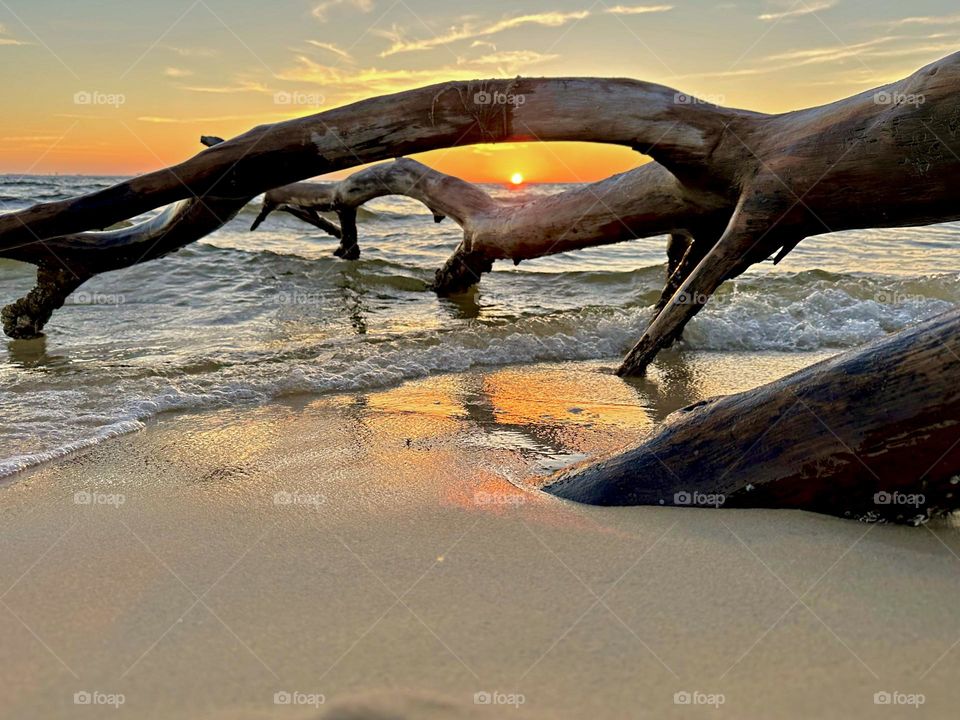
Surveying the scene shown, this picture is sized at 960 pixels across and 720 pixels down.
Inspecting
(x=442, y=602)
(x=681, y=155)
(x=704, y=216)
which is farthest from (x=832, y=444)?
(x=704, y=216)

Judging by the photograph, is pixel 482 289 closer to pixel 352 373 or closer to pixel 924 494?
pixel 352 373

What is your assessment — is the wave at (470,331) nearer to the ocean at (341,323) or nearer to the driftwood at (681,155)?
the ocean at (341,323)

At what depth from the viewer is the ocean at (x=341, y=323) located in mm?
5094

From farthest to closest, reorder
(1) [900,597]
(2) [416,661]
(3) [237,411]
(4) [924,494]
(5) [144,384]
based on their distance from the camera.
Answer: (5) [144,384] < (3) [237,411] < (4) [924,494] < (1) [900,597] < (2) [416,661]

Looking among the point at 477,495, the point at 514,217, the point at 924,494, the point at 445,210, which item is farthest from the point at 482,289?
the point at 924,494

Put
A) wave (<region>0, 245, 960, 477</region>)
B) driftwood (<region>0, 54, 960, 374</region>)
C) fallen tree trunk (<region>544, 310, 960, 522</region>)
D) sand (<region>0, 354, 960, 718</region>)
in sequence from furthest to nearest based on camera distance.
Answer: wave (<region>0, 245, 960, 477</region>), driftwood (<region>0, 54, 960, 374</region>), fallen tree trunk (<region>544, 310, 960, 522</region>), sand (<region>0, 354, 960, 718</region>)

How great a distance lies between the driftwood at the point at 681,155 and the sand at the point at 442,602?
→ 84.3 inches

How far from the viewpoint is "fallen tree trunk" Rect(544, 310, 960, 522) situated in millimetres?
2445

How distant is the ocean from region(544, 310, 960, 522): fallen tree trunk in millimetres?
2734

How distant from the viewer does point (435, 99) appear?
4.89 metres

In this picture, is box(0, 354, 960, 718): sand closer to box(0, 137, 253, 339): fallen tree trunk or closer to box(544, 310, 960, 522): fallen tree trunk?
box(544, 310, 960, 522): fallen tree trunk

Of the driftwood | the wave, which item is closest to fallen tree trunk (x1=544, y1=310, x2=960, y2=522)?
the wave

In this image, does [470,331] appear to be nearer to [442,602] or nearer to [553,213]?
[553,213]

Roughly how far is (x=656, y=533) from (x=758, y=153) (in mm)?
2897
